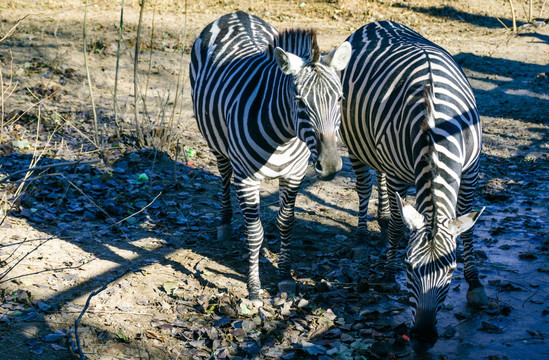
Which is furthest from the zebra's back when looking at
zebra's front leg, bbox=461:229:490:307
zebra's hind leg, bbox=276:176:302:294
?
zebra's front leg, bbox=461:229:490:307

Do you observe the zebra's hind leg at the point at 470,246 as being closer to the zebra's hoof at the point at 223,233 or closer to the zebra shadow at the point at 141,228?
the zebra shadow at the point at 141,228

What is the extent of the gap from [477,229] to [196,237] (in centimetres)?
332

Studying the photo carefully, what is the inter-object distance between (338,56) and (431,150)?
0.98m

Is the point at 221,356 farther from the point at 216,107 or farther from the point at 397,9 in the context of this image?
the point at 397,9

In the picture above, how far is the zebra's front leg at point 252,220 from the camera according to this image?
4730mm

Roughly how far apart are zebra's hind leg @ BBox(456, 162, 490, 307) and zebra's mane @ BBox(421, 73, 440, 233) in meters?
0.75

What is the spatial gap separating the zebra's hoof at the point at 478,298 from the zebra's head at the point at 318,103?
2.05m

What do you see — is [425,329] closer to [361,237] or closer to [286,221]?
[286,221]

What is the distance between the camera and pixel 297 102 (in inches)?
153

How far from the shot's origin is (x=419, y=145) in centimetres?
411

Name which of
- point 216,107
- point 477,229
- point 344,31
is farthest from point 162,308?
point 344,31

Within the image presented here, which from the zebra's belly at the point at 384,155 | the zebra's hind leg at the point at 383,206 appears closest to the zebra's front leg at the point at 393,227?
the zebra's belly at the point at 384,155

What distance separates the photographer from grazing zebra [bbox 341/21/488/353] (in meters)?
3.67

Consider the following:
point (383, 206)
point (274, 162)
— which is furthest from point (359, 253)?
point (274, 162)
